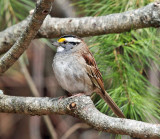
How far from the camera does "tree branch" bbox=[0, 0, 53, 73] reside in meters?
1.55

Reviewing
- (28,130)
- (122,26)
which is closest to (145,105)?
(122,26)

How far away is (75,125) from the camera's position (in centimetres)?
387

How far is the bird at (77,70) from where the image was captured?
88.5 inches

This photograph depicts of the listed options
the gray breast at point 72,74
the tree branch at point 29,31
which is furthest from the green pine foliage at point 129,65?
the tree branch at point 29,31

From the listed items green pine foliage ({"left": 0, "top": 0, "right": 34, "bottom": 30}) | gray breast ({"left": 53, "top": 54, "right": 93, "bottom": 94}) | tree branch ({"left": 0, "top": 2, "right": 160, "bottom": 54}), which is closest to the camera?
tree branch ({"left": 0, "top": 2, "right": 160, "bottom": 54})

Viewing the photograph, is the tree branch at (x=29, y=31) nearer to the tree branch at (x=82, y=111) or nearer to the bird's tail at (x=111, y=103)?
the tree branch at (x=82, y=111)

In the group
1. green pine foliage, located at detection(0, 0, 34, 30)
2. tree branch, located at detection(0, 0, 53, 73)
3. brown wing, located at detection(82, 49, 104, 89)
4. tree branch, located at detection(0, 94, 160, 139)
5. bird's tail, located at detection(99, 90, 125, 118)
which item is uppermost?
green pine foliage, located at detection(0, 0, 34, 30)

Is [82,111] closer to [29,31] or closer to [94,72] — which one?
[29,31]

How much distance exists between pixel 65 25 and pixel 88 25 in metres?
0.19

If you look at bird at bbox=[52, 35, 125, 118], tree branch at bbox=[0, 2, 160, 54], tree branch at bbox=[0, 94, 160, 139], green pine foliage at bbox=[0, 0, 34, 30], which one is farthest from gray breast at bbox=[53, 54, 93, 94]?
green pine foliage at bbox=[0, 0, 34, 30]

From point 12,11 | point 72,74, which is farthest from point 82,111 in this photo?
point 12,11

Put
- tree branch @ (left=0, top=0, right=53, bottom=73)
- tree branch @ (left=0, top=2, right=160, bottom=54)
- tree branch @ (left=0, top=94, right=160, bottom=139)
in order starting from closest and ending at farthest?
tree branch @ (left=0, top=94, right=160, bottom=139)
tree branch @ (left=0, top=0, right=53, bottom=73)
tree branch @ (left=0, top=2, right=160, bottom=54)

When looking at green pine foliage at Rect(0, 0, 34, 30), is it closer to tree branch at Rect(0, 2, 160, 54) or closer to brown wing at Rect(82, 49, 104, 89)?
tree branch at Rect(0, 2, 160, 54)

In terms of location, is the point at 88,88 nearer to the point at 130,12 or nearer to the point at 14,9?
the point at 130,12
